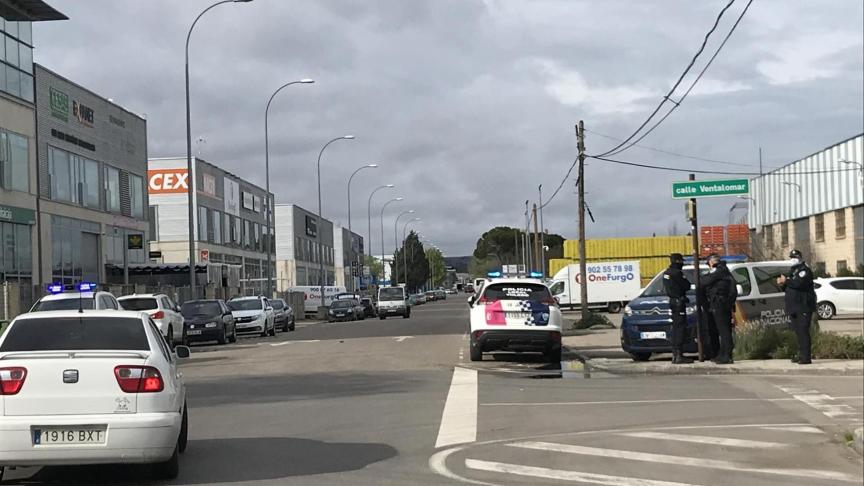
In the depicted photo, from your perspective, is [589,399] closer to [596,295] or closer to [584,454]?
[584,454]

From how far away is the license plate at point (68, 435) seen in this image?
26.6ft

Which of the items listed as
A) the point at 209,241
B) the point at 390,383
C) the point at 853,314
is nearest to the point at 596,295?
the point at 853,314

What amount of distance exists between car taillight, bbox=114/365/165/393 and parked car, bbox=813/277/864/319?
30.6m

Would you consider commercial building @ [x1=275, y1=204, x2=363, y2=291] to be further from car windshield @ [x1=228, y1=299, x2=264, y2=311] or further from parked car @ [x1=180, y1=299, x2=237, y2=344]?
parked car @ [x1=180, y1=299, x2=237, y2=344]

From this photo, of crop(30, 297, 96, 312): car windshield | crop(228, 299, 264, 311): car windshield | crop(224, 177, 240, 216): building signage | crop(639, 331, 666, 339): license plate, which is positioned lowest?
crop(639, 331, 666, 339): license plate

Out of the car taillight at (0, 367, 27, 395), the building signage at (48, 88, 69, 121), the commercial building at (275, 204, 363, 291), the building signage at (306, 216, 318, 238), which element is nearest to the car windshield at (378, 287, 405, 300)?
the building signage at (48, 88, 69, 121)

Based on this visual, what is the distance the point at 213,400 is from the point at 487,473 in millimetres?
7364

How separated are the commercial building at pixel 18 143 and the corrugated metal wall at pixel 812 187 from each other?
3617cm

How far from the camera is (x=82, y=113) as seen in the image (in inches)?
1961

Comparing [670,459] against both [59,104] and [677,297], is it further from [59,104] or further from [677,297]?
[59,104]

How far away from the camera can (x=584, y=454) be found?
31.9 ft

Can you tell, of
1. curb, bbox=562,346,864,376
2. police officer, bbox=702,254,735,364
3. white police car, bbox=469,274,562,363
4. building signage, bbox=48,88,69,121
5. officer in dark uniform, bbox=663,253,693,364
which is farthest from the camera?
building signage, bbox=48,88,69,121

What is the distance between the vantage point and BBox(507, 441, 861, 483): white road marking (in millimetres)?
8547

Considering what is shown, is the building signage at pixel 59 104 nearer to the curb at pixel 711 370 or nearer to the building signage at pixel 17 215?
the building signage at pixel 17 215
